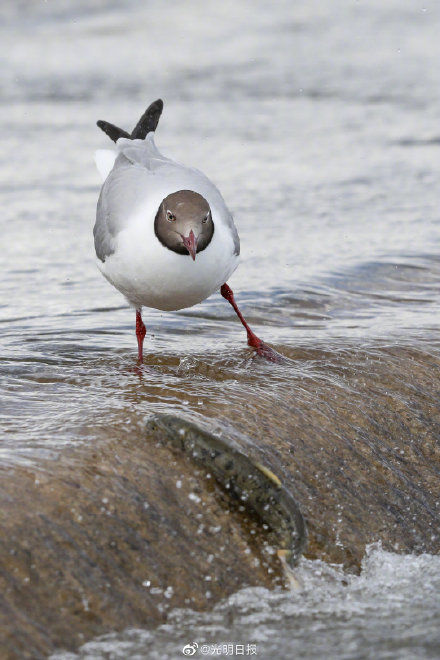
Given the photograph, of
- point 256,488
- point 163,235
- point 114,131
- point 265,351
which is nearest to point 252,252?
point 114,131

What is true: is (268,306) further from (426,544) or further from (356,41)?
(356,41)

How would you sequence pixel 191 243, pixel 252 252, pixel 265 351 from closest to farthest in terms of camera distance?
pixel 191 243 → pixel 265 351 → pixel 252 252

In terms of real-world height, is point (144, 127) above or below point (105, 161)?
above

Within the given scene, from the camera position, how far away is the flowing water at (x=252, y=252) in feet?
13.2

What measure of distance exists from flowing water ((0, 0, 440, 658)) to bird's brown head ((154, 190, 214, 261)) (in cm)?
71

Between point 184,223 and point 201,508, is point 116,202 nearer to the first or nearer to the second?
point 184,223

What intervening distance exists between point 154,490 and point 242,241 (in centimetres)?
529

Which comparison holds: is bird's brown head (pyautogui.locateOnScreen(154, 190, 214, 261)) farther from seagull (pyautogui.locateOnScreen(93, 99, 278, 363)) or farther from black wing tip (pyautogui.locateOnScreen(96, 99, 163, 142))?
black wing tip (pyautogui.locateOnScreen(96, 99, 163, 142))

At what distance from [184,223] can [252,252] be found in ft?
13.0

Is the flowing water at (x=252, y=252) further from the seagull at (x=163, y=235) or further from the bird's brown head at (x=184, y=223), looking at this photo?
the bird's brown head at (x=184, y=223)

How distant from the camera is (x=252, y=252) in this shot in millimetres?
8836

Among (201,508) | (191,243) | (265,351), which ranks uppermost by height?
(191,243)

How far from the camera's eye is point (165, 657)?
3.47 metres

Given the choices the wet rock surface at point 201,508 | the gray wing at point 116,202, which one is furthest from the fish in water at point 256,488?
the gray wing at point 116,202
